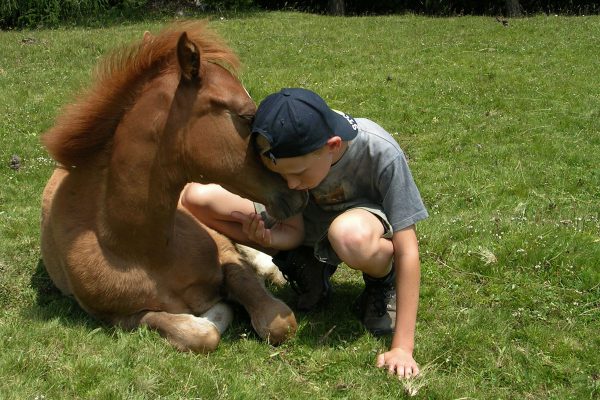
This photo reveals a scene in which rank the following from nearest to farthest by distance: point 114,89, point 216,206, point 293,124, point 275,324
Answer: point 293,124 → point 114,89 → point 275,324 → point 216,206

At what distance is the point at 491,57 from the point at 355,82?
10.5 feet

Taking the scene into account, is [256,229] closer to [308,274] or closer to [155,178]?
[308,274]

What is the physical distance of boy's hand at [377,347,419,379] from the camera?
3.69m

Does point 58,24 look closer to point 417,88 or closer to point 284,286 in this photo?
point 417,88

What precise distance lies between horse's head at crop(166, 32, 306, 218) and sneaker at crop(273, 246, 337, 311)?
0.97m

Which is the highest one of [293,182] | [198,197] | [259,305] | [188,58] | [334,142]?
[188,58]

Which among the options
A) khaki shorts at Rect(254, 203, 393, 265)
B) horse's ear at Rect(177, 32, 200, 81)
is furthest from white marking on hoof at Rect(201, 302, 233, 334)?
horse's ear at Rect(177, 32, 200, 81)

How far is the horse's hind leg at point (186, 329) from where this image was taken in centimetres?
394

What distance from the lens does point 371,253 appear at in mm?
3912

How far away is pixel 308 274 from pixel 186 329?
95cm

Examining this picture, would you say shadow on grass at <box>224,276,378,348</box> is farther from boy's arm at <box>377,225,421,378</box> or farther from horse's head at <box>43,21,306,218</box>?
horse's head at <box>43,21,306,218</box>

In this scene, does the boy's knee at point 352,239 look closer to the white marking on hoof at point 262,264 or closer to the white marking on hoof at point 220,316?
the white marking on hoof at point 220,316

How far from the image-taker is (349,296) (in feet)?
16.0

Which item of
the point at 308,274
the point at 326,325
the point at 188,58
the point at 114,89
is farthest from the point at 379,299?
the point at 114,89
